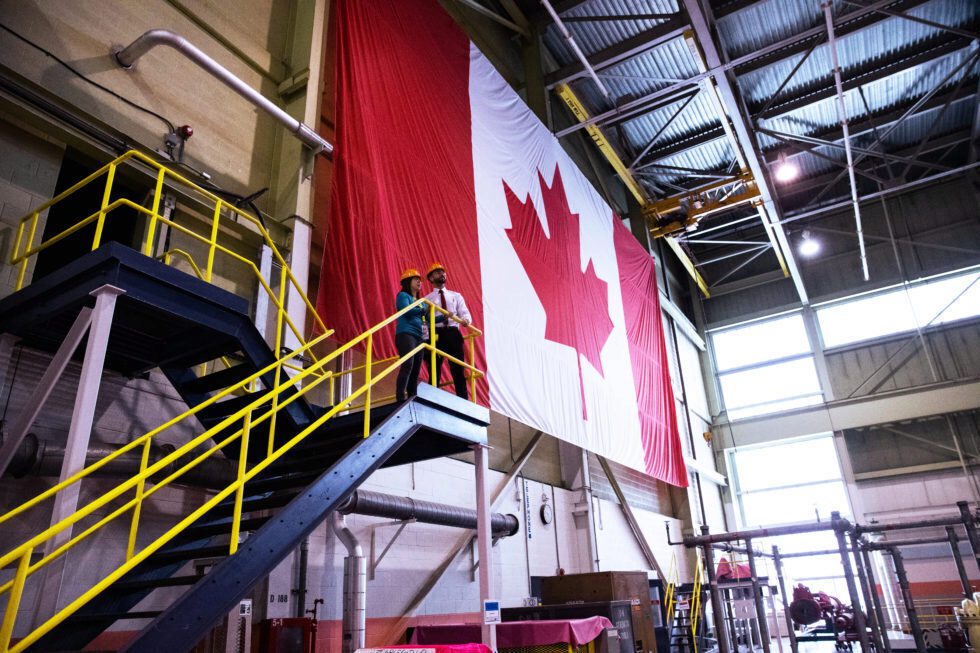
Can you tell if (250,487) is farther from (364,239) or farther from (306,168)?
(306,168)

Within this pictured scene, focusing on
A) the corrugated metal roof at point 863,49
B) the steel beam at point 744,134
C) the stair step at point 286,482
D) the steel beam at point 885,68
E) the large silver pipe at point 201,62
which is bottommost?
the stair step at point 286,482

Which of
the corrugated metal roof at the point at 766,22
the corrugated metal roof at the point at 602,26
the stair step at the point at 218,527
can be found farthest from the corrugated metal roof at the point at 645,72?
the stair step at the point at 218,527

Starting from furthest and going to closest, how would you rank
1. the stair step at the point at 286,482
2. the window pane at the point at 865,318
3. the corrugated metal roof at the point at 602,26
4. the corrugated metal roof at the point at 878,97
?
the window pane at the point at 865,318
the corrugated metal roof at the point at 878,97
the corrugated metal roof at the point at 602,26
the stair step at the point at 286,482

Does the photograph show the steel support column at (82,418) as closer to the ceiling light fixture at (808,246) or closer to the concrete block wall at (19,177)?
the concrete block wall at (19,177)

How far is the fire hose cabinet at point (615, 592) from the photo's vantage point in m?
11.8

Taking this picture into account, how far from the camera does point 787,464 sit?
86.3 feet

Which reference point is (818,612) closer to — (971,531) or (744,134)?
(971,531)

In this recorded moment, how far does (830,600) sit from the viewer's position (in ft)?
61.2

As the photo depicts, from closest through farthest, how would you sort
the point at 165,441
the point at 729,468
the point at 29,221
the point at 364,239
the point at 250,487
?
the point at 250,487, the point at 29,221, the point at 165,441, the point at 364,239, the point at 729,468

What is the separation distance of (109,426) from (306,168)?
4.74m

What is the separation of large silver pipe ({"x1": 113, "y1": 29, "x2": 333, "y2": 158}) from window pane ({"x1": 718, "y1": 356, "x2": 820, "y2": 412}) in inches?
943

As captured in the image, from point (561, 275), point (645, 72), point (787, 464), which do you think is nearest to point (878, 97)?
point (645, 72)

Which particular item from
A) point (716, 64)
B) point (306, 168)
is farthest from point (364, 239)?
point (716, 64)

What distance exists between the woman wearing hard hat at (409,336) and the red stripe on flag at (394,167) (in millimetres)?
944
